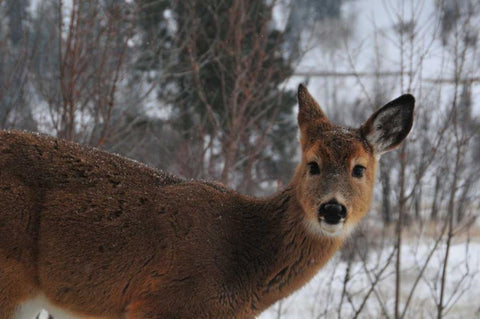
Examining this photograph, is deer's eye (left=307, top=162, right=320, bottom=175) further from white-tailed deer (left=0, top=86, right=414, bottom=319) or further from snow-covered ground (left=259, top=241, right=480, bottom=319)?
snow-covered ground (left=259, top=241, right=480, bottom=319)

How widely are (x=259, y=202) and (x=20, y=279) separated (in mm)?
2039

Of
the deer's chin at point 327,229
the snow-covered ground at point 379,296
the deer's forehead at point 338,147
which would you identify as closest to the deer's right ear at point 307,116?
the deer's forehead at point 338,147

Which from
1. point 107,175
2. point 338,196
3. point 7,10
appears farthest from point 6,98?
point 338,196

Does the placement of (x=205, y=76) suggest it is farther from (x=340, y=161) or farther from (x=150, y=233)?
(x=150, y=233)

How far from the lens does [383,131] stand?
510cm

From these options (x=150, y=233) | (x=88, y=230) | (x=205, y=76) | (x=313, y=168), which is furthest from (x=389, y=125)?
(x=205, y=76)

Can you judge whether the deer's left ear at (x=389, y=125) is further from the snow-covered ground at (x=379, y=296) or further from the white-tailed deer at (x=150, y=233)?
the snow-covered ground at (x=379, y=296)

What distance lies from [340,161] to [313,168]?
0.76 feet

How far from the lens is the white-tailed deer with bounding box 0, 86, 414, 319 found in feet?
14.3

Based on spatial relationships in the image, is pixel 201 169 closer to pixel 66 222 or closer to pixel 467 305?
pixel 66 222

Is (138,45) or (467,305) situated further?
(467,305)

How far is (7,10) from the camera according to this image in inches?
329

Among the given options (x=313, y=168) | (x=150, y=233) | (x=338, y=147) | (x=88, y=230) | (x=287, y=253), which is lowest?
(x=88, y=230)

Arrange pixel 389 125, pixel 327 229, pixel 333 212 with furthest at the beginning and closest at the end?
pixel 389 125
pixel 327 229
pixel 333 212
